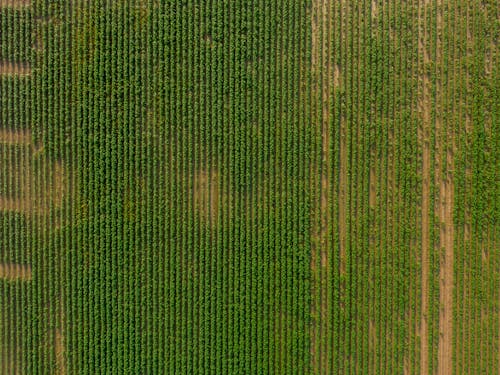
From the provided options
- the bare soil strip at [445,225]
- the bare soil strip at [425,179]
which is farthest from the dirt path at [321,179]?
the bare soil strip at [445,225]

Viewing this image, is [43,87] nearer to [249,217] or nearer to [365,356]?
[249,217]

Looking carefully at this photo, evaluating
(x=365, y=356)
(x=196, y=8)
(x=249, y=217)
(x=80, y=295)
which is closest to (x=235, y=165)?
(x=249, y=217)

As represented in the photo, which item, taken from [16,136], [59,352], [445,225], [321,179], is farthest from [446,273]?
[16,136]

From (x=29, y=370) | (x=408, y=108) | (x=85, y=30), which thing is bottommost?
(x=29, y=370)

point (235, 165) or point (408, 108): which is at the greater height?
point (408, 108)

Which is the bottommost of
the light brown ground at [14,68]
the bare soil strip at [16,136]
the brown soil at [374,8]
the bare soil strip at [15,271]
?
the bare soil strip at [15,271]

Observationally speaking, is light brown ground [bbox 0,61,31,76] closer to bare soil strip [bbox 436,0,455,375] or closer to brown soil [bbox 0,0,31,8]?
brown soil [bbox 0,0,31,8]

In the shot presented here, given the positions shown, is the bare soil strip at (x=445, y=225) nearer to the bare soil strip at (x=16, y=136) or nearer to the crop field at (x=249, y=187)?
the crop field at (x=249, y=187)
